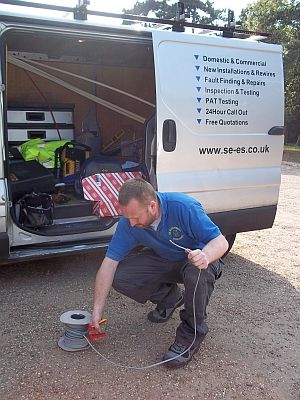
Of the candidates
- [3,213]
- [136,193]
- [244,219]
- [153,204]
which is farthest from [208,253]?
[244,219]

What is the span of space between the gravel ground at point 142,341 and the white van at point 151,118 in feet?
1.39

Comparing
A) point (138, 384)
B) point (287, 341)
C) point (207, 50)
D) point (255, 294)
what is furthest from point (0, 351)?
point (207, 50)

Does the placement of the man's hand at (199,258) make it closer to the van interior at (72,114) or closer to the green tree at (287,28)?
the van interior at (72,114)

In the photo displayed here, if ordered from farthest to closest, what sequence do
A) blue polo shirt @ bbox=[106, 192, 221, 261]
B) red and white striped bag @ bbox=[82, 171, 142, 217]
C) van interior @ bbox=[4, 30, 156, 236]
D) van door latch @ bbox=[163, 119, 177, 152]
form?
van interior @ bbox=[4, 30, 156, 236]
red and white striped bag @ bbox=[82, 171, 142, 217]
van door latch @ bbox=[163, 119, 177, 152]
blue polo shirt @ bbox=[106, 192, 221, 261]

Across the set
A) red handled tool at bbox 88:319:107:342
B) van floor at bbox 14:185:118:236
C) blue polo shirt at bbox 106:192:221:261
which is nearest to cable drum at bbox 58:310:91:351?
red handled tool at bbox 88:319:107:342

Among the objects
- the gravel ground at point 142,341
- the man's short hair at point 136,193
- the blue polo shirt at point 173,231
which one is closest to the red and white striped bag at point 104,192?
the gravel ground at point 142,341

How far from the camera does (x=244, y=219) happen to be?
4.49 m

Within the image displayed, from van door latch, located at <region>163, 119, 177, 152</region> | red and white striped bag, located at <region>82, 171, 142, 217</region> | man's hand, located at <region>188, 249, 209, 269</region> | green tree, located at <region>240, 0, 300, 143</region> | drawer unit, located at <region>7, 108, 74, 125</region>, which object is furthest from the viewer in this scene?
green tree, located at <region>240, 0, 300, 143</region>

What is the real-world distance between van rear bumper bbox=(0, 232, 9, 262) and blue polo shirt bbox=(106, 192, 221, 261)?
3.07 ft

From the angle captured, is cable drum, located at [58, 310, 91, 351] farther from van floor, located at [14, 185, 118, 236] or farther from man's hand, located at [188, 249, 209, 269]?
van floor, located at [14, 185, 118, 236]

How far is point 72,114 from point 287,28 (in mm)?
17315

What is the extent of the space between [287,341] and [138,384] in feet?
3.81

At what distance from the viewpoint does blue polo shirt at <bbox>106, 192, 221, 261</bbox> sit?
2781mm

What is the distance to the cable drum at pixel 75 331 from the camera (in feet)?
9.38
